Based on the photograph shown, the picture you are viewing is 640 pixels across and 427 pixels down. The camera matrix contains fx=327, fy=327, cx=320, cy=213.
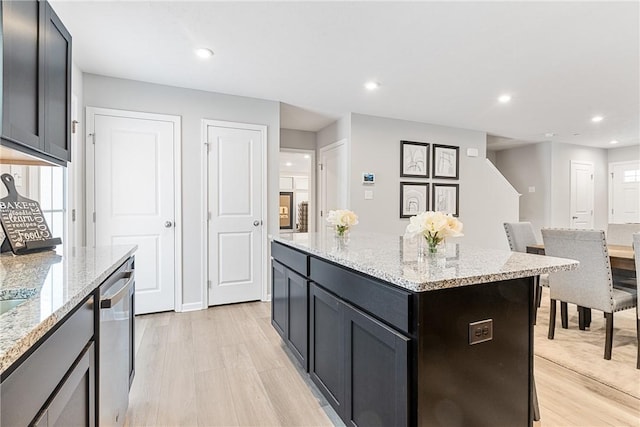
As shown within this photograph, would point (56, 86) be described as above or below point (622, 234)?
above

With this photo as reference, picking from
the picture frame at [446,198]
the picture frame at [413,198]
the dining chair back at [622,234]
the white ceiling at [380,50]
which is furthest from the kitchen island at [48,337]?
the picture frame at [446,198]

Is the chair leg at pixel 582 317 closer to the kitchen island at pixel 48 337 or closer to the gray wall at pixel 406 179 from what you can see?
the gray wall at pixel 406 179

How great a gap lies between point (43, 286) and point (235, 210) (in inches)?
108

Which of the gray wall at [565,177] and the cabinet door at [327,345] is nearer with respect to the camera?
the cabinet door at [327,345]

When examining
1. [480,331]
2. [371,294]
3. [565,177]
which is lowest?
[480,331]

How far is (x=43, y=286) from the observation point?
974 mm

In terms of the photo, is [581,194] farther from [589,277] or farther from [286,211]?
[286,211]

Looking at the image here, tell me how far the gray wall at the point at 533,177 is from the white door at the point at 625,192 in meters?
1.98

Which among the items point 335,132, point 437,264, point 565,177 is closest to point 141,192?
point 335,132

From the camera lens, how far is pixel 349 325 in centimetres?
143

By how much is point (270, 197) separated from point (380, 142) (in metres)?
1.84

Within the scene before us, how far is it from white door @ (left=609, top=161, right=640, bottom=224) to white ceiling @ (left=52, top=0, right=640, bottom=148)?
359cm

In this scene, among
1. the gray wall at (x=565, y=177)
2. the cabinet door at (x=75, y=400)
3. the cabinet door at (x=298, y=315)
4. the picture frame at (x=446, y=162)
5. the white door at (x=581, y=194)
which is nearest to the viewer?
the cabinet door at (x=75, y=400)

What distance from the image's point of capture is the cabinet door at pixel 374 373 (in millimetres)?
1112
